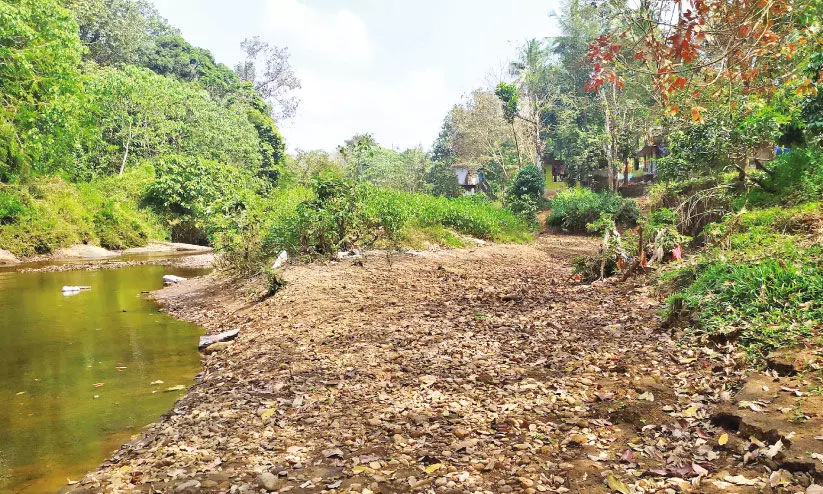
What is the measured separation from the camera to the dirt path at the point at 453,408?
2799 millimetres

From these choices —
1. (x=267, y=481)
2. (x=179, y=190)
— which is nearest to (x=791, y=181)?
(x=267, y=481)

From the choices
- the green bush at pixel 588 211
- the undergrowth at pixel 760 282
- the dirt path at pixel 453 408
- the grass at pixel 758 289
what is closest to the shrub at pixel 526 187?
the green bush at pixel 588 211

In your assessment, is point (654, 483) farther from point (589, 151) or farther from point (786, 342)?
point (589, 151)

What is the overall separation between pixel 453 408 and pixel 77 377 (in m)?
4.31

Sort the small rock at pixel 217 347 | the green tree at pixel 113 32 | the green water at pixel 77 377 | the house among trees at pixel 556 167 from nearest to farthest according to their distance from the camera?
1. the green water at pixel 77 377
2. the small rock at pixel 217 347
3. the green tree at pixel 113 32
4. the house among trees at pixel 556 167

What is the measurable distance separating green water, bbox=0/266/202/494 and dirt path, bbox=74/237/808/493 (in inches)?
14.0

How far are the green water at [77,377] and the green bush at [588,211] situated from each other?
1864 cm

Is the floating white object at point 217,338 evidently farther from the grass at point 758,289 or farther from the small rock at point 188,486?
the grass at point 758,289

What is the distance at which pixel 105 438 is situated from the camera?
12.9 feet

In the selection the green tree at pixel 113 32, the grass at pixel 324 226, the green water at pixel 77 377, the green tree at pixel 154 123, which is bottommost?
the green water at pixel 77 377

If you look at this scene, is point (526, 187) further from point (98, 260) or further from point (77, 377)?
point (77, 377)

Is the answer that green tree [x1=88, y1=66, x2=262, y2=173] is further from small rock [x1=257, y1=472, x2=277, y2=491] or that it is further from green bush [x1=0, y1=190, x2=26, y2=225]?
small rock [x1=257, y1=472, x2=277, y2=491]

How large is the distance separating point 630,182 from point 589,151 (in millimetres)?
4103

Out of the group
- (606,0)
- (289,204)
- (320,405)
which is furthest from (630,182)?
(320,405)
